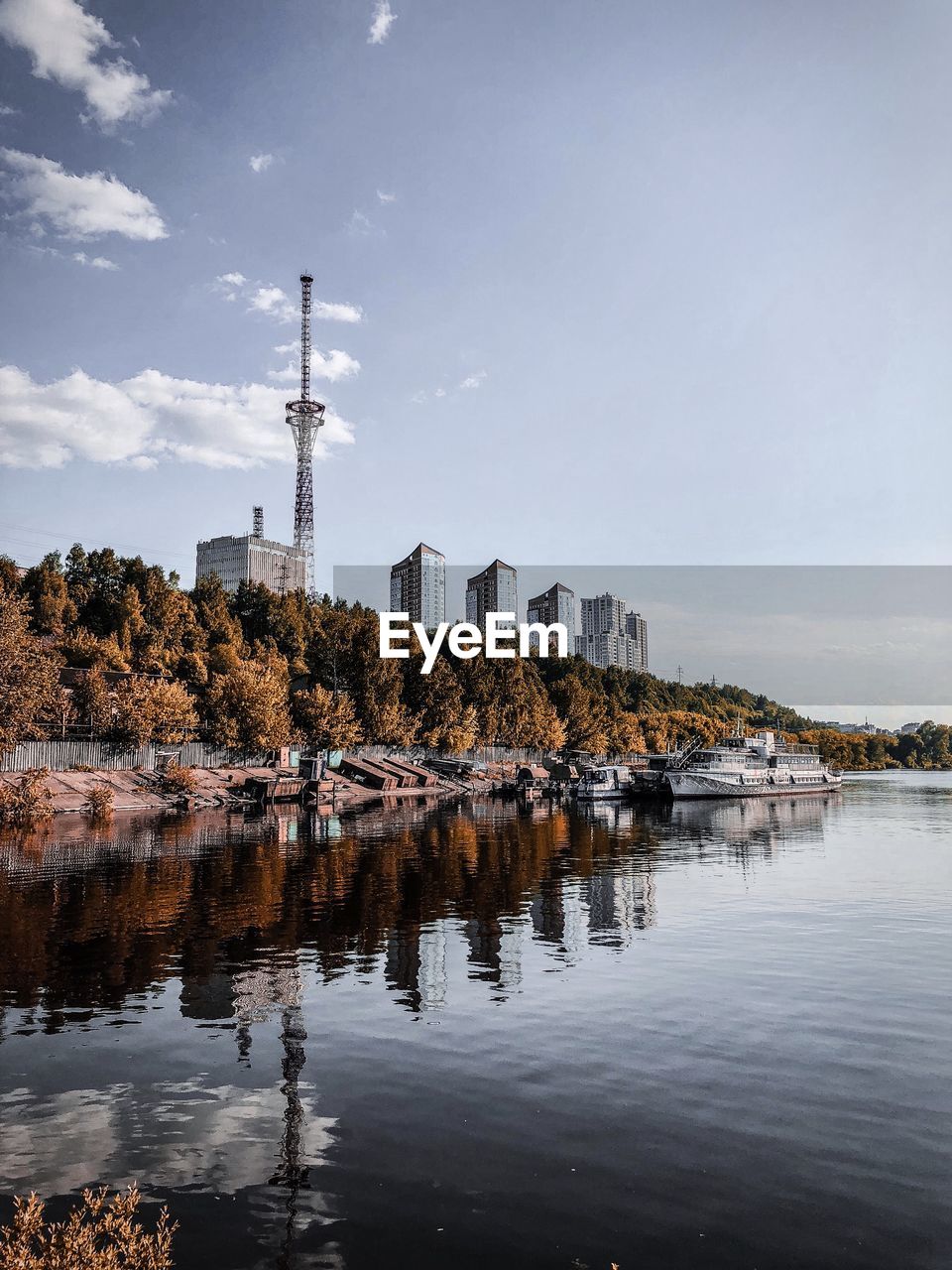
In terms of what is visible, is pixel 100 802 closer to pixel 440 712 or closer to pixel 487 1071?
pixel 487 1071

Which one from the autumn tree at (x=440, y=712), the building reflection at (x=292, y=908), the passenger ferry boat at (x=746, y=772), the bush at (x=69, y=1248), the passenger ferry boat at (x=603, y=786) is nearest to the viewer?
the bush at (x=69, y=1248)

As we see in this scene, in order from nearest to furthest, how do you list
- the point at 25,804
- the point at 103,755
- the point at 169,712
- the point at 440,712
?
the point at 25,804, the point at 103,755, the point at 169,712, the point at 440,712

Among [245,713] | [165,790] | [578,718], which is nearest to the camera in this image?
[165,790]

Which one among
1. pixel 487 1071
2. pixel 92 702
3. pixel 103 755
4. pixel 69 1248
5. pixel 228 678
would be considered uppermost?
pixel 228 678

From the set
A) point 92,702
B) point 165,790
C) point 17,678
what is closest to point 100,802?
point 165,790

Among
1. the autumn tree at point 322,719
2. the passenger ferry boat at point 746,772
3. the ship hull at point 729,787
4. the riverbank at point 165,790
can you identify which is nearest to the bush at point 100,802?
the riverbank at point 165,790

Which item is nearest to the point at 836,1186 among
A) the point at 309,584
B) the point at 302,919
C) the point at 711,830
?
the point at 302,919

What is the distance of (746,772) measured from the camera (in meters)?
122

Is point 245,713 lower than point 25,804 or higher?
higher

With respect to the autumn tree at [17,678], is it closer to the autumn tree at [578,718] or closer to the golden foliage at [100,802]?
the golden foliage at [100,802]

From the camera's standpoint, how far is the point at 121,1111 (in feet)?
44.4

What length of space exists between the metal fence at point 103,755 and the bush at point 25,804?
25.0 feet

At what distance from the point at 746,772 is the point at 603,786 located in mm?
23443

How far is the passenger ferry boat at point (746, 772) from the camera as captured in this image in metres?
113
